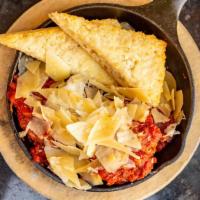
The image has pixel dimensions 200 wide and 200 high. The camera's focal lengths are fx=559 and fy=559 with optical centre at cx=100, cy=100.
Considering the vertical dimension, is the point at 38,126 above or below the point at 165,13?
below

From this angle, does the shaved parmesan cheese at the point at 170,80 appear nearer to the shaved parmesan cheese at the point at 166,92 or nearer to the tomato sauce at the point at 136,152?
the shaved parmesan cheese at the point at 166,92

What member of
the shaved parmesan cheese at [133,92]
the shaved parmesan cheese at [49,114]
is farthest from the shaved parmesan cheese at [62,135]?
the shaved parmesan cheese at [133,92]

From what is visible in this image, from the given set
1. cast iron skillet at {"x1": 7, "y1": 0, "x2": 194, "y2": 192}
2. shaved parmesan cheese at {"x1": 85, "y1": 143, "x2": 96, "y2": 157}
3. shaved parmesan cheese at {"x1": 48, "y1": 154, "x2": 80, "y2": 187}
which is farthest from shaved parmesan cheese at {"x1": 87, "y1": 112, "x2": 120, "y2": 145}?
cast iron skillet at {"x1": 7, "y1": 0, "x2": 194, "y2": 192}

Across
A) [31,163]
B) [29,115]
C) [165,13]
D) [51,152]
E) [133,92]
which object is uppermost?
[165,13]

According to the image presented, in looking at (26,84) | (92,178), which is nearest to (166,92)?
(92,178)

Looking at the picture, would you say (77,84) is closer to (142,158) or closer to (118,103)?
(118,103)

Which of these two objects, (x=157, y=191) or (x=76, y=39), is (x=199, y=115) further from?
(x=76, y=39)
